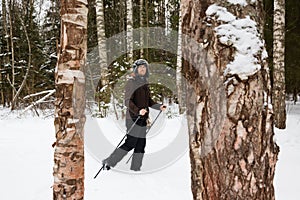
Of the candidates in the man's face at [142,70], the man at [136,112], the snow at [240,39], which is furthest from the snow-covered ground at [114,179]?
the snow at [240,39]

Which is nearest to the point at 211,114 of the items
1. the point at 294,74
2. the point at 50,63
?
the point at 294,74

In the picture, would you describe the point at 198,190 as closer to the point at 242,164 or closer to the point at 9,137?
the point at 242,164

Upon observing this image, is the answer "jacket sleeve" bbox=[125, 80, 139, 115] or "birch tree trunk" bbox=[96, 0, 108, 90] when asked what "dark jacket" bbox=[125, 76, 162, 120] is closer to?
"jacket sleeve" bbox=[125, 80, 139, 115]

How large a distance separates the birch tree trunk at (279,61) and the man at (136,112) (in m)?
4.03

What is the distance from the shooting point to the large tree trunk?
5.04ft

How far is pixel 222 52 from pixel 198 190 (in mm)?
860

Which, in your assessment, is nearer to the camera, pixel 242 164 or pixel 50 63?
pixel 242 164

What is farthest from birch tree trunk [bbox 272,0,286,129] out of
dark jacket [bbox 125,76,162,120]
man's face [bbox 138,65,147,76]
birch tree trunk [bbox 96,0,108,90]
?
birch tree trunk [bbox 96,0,108,90]

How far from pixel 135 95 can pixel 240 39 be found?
3.15m

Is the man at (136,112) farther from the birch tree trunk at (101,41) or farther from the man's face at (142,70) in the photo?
the birch tree trunk at (101,41)

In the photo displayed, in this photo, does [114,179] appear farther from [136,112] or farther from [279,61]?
[279,61]

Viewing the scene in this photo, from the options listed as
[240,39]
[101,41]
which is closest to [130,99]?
[240,39]

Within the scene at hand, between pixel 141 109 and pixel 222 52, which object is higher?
pixel 222 52

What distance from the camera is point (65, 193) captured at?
279 centimetres
